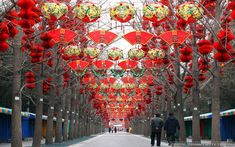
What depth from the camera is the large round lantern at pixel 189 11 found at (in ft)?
52.5

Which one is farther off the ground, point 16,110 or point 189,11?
point 189,11

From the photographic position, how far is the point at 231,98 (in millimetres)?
59438

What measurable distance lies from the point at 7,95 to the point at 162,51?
31466mm

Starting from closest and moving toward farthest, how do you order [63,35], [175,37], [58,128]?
[63,35] → [175,37] → [58,128]

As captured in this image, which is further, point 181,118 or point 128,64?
point 181,118

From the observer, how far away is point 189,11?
16031 millimetres

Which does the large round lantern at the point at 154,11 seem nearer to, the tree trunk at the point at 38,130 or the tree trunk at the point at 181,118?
the tree trunk at the point at 38,130

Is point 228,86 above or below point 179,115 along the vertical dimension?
above

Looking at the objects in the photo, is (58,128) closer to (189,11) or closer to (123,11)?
(123,11)

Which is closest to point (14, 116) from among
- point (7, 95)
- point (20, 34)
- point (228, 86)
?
point (20, 34)

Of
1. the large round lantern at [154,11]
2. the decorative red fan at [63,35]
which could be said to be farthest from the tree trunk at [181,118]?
the large round lantern at [154,11]

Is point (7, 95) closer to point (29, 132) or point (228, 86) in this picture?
point (29, 132)

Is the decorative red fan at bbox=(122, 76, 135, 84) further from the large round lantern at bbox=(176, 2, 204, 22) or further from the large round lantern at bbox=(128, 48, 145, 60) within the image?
the large round lantern at bbox=(176, 2, 204, 22)

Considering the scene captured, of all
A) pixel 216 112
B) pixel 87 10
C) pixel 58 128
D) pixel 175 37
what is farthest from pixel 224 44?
pixel 58 128
